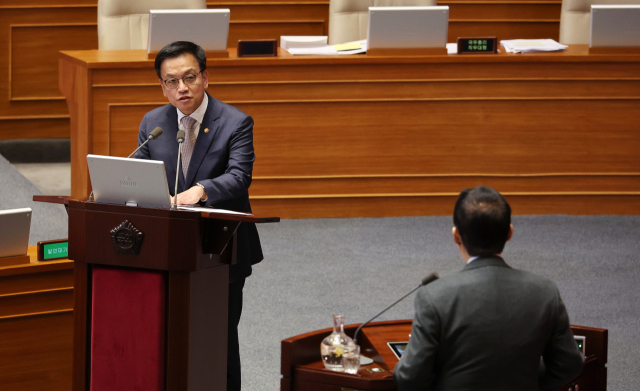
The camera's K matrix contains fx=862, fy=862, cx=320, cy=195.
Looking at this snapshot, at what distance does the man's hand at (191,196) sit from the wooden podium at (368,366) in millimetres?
453

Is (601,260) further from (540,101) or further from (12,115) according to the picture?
(12,115)

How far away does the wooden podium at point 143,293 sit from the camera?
6.54 feet

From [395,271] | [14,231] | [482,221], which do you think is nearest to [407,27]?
[395,271]

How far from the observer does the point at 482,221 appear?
164cm

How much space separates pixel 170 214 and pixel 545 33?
17.7ft

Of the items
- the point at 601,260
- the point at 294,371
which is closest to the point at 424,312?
the point at 294,371

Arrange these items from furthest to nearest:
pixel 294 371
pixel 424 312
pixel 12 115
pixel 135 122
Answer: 1. pixel 12 115
2. pixel 135 122
3. pixel 294 371
4. pixel 424 312

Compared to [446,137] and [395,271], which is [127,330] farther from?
[446,137]

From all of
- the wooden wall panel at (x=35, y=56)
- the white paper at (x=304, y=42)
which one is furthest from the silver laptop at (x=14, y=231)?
the wooden wall panel at (x=35, y=56)

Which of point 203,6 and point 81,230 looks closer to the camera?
point 81,230

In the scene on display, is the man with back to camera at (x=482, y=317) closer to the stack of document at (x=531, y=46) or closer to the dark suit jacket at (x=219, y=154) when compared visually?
the dark suit jacket at (x=219, y=154)

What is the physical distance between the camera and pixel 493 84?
4.89 meters

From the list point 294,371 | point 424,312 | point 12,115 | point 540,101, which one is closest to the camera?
point 424,312

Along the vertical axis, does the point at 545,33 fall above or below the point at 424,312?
above
